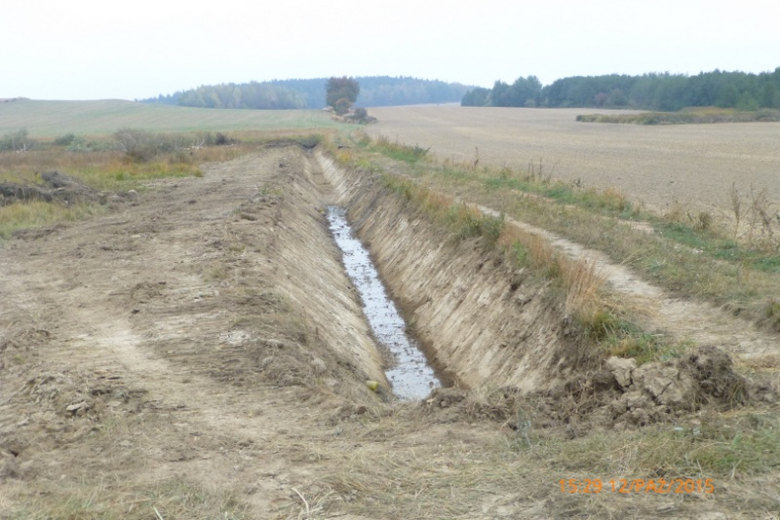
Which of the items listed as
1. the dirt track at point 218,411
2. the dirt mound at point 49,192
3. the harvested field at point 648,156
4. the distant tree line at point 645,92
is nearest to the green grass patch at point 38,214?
the dirt mound at point 49,192

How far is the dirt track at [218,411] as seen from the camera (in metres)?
5.14

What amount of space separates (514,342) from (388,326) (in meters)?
4.16

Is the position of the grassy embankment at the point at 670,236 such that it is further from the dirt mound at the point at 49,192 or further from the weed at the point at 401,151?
the dirt mound at the point at 49,192

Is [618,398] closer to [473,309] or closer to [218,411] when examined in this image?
[218,411]

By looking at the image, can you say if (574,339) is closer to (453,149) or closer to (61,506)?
(61,506)

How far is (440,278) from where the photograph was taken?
14641 mm

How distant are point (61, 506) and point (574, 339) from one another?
19.6 ft

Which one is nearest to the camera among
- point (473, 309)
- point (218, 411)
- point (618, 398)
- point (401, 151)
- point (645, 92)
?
point (618, 398)

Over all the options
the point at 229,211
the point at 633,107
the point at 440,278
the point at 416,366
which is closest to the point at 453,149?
the point at 229,211

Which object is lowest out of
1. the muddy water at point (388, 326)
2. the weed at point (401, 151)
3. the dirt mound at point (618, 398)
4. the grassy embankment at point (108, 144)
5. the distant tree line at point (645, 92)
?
the muddy water at point (388, 326)

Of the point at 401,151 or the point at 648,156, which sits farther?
the point at 401,151

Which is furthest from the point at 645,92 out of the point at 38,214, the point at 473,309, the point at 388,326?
the point at 473,309
